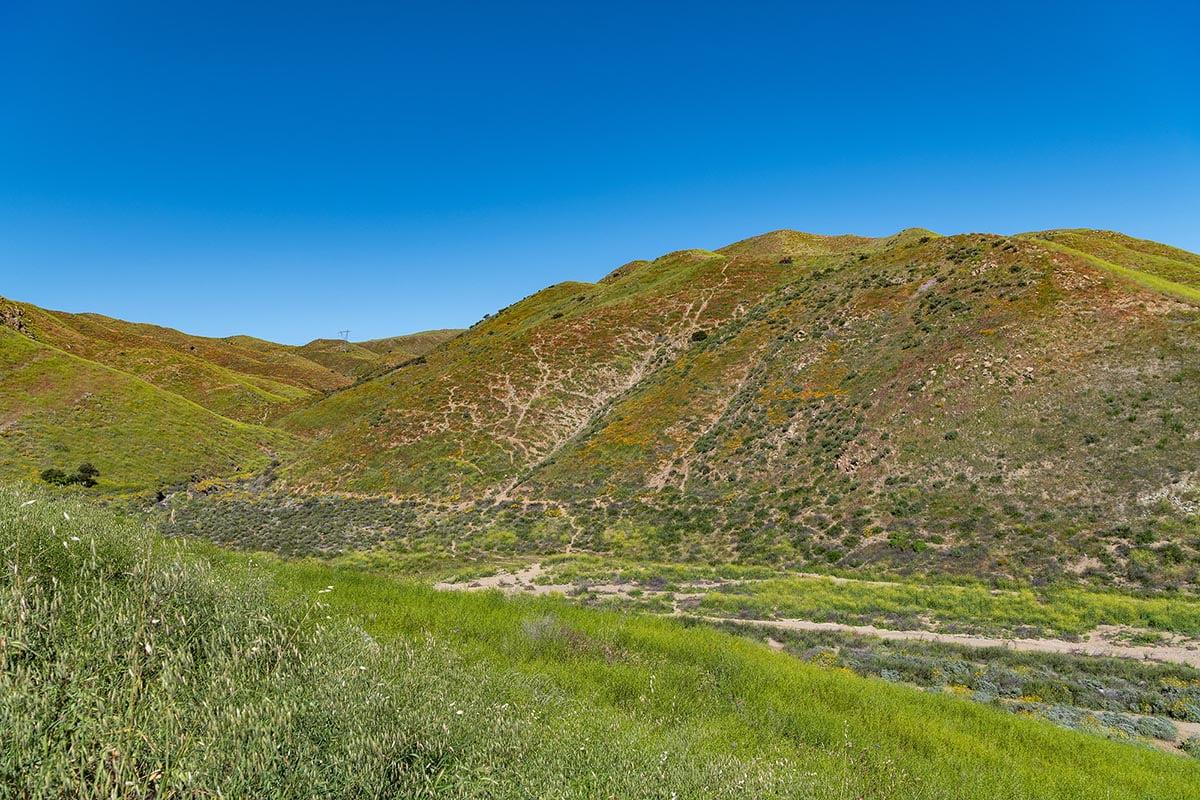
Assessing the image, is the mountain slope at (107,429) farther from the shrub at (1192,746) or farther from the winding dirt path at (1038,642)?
the shrub at (1192,746)

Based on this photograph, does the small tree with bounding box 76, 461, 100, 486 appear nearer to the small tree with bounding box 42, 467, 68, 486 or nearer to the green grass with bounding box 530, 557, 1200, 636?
the small tree with bounding box 42, 467, 68, 486

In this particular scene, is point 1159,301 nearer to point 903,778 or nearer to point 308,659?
point 903,778

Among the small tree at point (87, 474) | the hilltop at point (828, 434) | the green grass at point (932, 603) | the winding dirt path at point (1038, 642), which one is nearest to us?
the winding dirt path at point (1038, 642)

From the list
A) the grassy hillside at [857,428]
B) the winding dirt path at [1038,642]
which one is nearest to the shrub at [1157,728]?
the winding dirt path at [1038,642]

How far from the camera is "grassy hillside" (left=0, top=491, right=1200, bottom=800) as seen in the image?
10.5 ft

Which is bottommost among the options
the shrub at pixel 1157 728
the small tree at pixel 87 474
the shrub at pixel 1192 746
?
the small tree at pixel 87 474

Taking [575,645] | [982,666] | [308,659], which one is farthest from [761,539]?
[308,659]

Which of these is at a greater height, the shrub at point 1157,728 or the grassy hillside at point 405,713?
the grassy hillside at point 405,713

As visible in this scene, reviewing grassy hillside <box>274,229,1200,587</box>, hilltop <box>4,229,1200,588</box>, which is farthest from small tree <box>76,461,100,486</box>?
grassy hillside <box>274,229,1200,587</box>

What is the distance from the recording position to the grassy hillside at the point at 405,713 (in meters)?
3.19

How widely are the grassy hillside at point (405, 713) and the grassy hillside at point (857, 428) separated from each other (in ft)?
59.7

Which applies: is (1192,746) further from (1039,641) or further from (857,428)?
(857,428)

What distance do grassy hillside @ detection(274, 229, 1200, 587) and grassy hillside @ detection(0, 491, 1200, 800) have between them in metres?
18.2

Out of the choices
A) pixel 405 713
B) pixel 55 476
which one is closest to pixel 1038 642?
pixel 405 713
